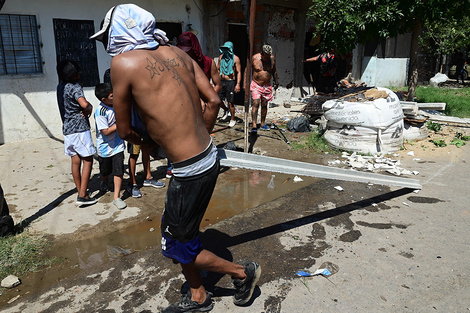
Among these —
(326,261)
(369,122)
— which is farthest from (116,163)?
(369,122)

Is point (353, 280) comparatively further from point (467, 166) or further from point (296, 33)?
point (296, 33)

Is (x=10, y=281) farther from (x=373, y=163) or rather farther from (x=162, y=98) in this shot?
(x=373, y=163)

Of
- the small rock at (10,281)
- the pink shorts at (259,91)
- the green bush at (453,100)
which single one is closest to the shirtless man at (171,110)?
the small rock at (10,281)

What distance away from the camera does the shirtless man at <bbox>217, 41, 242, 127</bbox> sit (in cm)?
855

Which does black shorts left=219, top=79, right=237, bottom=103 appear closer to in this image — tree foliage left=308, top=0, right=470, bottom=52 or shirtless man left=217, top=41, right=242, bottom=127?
shirtless man left=217, top=41, right=242, bottom=127

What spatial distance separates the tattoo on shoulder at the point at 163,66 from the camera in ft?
A: 6.88

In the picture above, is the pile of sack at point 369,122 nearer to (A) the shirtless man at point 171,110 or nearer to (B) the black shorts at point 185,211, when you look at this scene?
(A) the shirtless man at point 171,110

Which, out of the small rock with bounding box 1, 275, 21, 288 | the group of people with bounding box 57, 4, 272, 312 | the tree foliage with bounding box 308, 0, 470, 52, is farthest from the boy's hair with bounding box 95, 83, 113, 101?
the tree foliage with bounding box 308, 0, 470, 52

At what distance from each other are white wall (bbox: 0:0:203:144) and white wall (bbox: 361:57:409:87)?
11028 millimetres

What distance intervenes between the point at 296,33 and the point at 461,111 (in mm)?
5115

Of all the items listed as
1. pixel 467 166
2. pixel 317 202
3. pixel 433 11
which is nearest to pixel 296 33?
pixel 433 11

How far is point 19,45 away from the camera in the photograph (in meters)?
6.92

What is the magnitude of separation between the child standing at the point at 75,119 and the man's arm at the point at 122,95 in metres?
2.15

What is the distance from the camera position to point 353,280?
2877 millimetres
